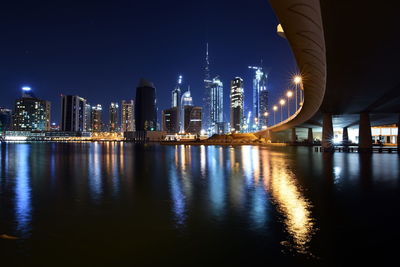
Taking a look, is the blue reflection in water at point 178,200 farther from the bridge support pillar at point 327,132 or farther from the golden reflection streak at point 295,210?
the bridge support pillar at point 327,132

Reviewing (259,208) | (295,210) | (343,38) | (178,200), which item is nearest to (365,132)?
(343,38)

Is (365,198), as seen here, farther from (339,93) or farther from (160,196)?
(339,93)

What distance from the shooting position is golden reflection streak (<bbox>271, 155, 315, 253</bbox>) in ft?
30.0

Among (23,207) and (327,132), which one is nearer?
(23,207)

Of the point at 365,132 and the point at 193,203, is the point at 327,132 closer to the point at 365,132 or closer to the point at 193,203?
the point at 365,132

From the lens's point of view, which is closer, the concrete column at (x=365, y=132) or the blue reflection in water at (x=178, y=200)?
the blue reflection in water at (x=178, y=200)

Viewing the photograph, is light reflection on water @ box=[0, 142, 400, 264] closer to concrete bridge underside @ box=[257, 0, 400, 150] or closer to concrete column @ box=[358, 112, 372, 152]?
concrete bridge underside @ box=[257, 0, 400, 150]

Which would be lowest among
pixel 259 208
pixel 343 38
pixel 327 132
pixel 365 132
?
pixel 259 208

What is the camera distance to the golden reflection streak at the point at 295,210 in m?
9.14

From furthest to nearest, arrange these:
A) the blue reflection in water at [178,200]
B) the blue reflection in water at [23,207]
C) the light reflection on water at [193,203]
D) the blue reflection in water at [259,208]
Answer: the blue reflection in water at [178,200]
the blue reflection in water at [259,208]
the blue reflection in water at [23,207]
the light reflection on water at [193,203]

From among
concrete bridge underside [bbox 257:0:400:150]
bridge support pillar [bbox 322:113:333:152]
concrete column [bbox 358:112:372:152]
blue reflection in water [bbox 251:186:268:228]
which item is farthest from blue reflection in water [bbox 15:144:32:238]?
concrete column [bbox 358:112:372:152]

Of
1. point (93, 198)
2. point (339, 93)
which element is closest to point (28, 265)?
point (93, 198)

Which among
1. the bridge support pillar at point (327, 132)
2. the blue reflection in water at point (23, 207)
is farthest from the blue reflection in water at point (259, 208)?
the bridge support pillar at point (327, 132)

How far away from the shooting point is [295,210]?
12453 mm
